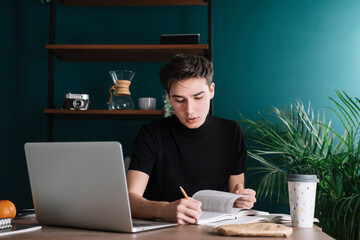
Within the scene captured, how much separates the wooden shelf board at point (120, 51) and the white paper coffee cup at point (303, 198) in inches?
66.0

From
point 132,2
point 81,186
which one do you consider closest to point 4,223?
point 81,186

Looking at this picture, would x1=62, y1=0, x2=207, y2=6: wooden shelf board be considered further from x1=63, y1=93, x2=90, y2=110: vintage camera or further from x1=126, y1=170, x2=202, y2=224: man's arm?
x1=126, y1=170, x2=202, y2=224: man's arm

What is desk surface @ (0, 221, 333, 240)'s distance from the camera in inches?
37.2

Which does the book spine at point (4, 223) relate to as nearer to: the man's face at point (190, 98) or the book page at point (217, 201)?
the book page at point (217, 201)

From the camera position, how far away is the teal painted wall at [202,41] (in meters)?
3.02

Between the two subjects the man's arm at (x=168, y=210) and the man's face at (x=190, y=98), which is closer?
the man's arm at (x=168, y=210)

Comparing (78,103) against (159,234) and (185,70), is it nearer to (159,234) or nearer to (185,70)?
(185,70)

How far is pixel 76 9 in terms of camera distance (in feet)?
10.2

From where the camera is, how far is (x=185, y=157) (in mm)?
1757

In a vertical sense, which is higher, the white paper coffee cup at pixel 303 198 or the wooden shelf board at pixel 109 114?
the wooden shelf board at pixel 109 114

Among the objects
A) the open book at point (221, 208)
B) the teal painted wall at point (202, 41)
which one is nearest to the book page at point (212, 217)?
the open book at point (221, 208)

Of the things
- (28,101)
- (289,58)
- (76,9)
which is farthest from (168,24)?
(28,101)

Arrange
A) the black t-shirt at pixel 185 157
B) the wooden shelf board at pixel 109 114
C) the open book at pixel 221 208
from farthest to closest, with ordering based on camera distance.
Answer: the wooden shelf board at pixel 109 114 < the black t-shirt at pixel 185 157 < the open book at pixel 221 208

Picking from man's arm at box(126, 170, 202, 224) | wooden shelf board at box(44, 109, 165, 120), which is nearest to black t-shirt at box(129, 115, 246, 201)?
man's arm at box(126, 170, 202, 224)
